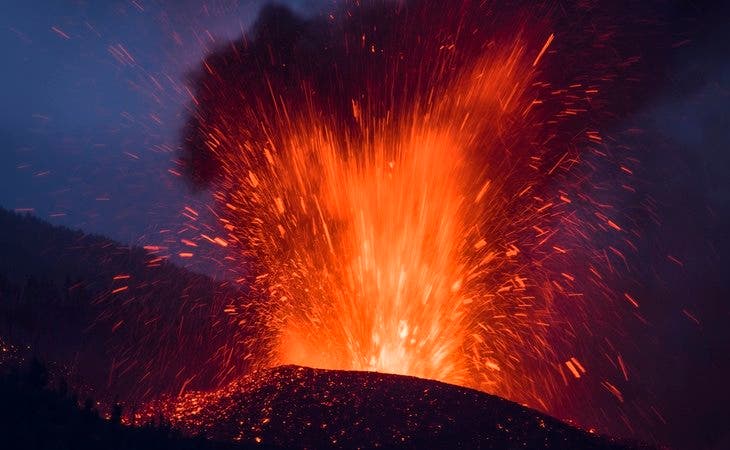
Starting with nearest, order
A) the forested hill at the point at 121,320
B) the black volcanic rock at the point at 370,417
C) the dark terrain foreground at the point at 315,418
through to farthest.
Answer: the dark terrain foreground at the point at 315,418 < the black volcanic rock at the point at 370,417 < the forested hill at the point at 121,320

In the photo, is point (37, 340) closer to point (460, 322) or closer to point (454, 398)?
point (460, 322)

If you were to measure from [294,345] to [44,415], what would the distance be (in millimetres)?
9231

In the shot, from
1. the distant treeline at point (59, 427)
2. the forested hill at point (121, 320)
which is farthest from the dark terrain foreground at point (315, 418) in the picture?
the forested hill at point (121, 320)

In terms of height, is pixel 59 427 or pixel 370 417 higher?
pixel 59 427

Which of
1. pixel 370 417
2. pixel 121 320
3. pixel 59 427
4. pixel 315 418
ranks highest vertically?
pixel 59 427

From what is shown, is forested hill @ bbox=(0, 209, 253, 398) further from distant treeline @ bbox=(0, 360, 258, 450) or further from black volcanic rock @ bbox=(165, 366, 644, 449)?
distant treeline @ bbox=(0, 360, 258, 450)

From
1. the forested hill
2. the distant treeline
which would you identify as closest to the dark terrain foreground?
the distant treeline

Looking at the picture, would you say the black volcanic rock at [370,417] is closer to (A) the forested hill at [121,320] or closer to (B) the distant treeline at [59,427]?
(B) the distant treeline at [59,427]

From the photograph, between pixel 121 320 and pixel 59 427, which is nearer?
pixel 59 427

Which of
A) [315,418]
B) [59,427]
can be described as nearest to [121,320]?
[315,418]

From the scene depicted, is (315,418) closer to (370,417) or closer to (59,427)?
(370,417)

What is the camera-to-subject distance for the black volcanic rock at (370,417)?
31.3 feet

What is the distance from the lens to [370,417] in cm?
1008

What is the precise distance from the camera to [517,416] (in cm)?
1049
